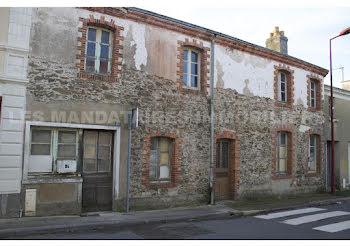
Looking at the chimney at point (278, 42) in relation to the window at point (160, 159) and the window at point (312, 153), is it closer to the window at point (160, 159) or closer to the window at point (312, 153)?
A: the window at point (312, 153)

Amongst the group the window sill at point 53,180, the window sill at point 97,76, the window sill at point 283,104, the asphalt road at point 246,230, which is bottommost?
the asphalt road at point 246,230

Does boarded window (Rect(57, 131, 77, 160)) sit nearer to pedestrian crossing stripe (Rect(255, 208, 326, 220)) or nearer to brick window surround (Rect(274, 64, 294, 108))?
pedestrian crossing stripe (Rect(255, 208, 326, 220))

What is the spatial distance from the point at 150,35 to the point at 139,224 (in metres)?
5.64

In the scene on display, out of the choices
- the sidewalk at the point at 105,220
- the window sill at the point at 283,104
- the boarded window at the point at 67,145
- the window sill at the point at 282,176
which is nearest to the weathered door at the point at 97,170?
the boarded window at the point at 67,145

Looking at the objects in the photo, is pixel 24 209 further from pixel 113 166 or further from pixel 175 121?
pixel 175 121

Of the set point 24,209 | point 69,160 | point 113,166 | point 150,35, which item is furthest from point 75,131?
point 150,35

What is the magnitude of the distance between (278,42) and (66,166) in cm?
1138

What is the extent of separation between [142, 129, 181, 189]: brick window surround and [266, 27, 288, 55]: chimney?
796 cm

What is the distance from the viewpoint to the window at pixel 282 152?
13.4m

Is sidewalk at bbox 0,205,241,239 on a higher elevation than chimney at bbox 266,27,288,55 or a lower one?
lower

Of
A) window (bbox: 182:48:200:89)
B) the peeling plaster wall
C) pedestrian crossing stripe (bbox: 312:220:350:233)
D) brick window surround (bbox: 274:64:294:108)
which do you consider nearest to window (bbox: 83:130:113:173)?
window (bbox: 182:48:200:89)

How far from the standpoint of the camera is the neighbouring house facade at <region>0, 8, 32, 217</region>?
7.42m

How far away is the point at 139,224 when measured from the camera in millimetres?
7801

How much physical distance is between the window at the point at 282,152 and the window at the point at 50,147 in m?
8.64
